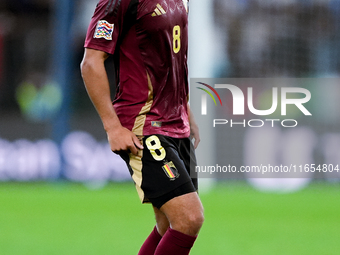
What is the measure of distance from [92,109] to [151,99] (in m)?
5.54

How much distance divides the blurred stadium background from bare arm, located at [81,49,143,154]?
3519 mm

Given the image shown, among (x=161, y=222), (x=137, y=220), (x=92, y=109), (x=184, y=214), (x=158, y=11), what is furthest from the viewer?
(x=92, y=109)

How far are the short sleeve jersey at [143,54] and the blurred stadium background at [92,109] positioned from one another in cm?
342

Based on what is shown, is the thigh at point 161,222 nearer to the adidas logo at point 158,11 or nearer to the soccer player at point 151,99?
the soccer player at point 151,99

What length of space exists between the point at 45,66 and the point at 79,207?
281 cm

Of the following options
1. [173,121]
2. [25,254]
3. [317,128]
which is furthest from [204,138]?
[173,121]

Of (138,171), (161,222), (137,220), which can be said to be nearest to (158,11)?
(138,171)

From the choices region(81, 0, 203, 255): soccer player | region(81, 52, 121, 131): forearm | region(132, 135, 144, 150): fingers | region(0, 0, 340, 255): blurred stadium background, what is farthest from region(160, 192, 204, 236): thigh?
region(0, 0, 340, 255): blurred stadium background

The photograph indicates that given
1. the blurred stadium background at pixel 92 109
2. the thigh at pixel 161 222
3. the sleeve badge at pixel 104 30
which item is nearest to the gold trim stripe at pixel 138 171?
the thigh at pixel 161 222

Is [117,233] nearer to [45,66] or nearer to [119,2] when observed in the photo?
[119,2]

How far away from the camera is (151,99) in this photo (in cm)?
255

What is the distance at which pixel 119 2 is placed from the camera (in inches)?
95.2

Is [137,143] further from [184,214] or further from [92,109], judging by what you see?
[92,109]

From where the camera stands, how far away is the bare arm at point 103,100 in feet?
7.87
